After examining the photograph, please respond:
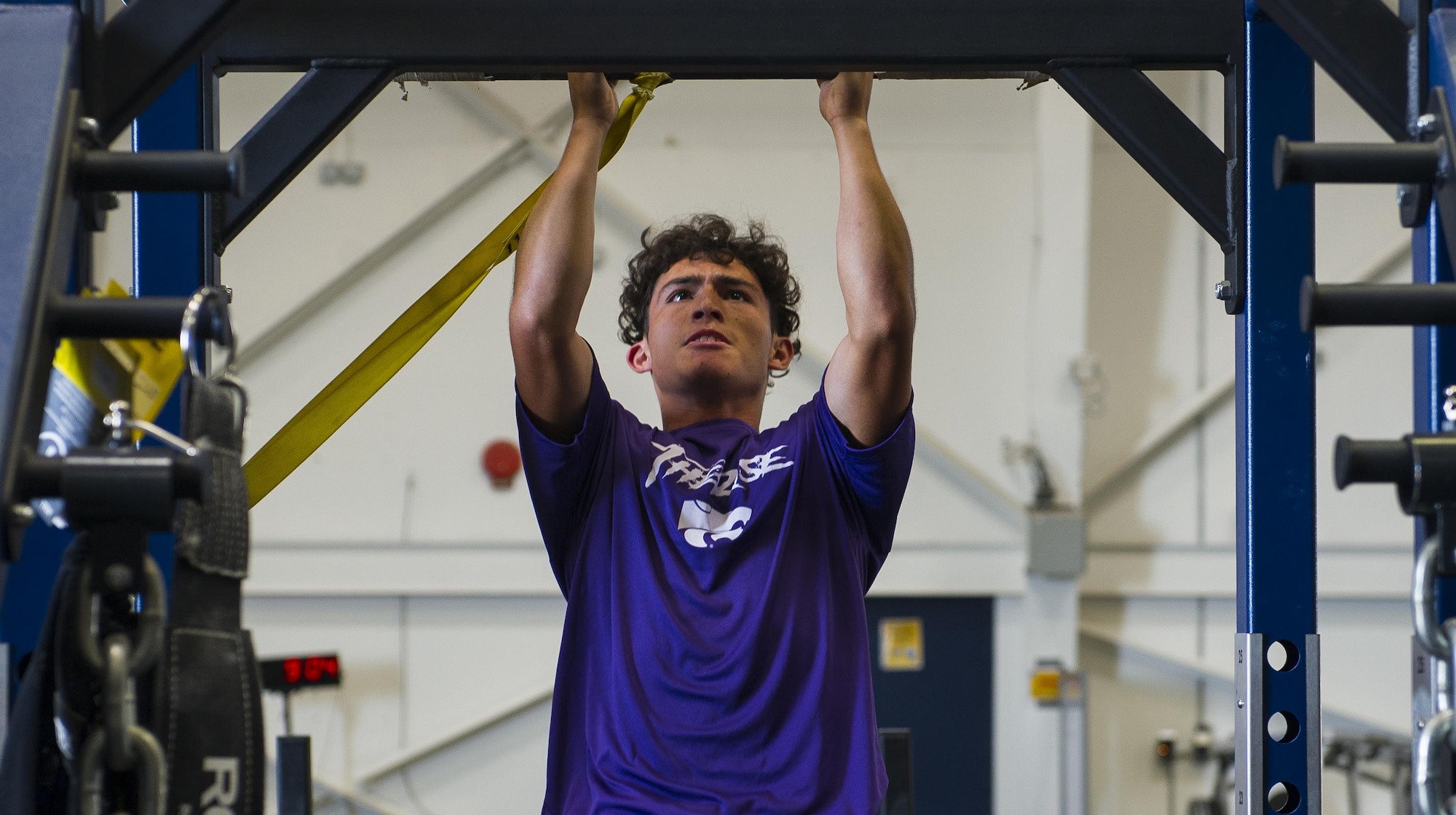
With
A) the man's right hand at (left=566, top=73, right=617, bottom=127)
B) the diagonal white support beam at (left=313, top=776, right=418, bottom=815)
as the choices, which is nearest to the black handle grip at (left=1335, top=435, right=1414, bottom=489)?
the man's right hand at (left=566, top=73, right=617, bottom=127)

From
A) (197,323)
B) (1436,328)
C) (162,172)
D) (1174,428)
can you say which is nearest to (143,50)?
(162,172)

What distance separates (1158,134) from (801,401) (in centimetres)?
379

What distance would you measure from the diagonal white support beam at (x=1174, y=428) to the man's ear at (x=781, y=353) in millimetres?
3676

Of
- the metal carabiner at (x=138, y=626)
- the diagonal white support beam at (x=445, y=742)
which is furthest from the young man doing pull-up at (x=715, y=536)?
the diagonal white support beam at (x=445, y=742)

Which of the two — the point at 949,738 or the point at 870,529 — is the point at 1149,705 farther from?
the point at 870,529

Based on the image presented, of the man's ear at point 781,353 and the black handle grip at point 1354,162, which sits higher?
the black handle grip at point 1354,162

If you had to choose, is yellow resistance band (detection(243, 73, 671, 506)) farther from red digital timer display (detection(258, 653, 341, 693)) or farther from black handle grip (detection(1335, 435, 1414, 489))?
red digital timer display (detection(258, 653, 341, 693))

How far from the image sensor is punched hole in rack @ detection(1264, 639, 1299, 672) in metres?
1.79

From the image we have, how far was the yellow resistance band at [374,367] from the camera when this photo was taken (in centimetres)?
192

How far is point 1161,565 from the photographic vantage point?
5.84 m

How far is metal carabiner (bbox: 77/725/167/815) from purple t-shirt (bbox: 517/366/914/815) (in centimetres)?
90

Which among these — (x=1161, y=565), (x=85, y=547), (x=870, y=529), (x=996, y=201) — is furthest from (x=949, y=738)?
(x=85, y=547)

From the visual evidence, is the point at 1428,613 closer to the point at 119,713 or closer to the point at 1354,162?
the point at 1354,162

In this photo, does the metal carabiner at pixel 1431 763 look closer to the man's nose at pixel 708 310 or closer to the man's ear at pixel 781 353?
the man's nose at pixel 708 310
